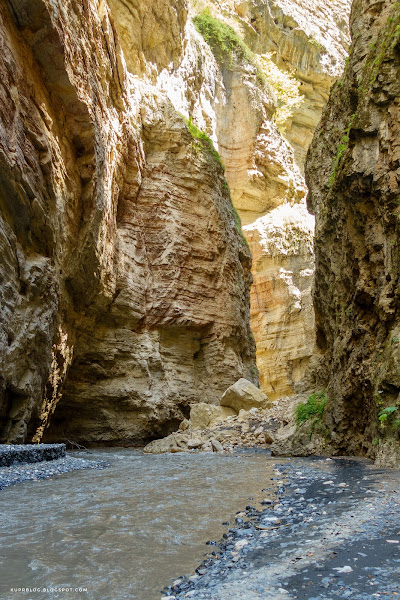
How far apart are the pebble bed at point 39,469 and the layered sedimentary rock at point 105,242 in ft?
6.35

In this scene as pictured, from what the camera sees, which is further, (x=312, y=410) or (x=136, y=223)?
(x=136, y=223)

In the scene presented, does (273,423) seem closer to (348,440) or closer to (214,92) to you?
(348,440)

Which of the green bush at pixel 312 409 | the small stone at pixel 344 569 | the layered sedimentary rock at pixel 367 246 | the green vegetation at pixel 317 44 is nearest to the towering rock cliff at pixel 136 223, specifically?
the green bush at pixel 312 409

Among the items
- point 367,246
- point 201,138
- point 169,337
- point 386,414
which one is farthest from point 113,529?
point 201,138

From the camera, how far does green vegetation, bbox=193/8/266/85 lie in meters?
28.6

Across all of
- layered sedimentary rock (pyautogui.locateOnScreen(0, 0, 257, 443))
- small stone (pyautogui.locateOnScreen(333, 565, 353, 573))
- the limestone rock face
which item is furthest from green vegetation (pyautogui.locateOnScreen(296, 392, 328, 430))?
the limestone rock face

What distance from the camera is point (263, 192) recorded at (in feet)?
102

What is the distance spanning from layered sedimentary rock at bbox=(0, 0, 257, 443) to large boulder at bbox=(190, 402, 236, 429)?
1533 mm

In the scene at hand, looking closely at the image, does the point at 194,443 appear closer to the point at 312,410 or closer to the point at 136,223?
the point at 312,410

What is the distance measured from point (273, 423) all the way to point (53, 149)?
30.4 feet

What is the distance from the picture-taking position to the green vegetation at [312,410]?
9.16 meters

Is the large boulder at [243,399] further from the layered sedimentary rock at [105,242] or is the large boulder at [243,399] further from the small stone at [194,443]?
the small stone at [194,443]

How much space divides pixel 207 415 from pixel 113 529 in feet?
37.1

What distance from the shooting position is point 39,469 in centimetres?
709
